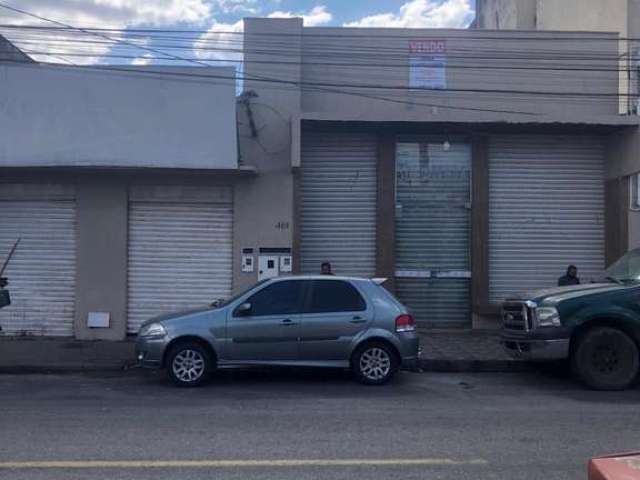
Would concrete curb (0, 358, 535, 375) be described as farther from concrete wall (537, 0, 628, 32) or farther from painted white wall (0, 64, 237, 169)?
concrete wall (537, 0, 628, 32)

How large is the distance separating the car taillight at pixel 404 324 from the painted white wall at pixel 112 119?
17.0 feet

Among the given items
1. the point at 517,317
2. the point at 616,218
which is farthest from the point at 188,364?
the point at 616,218

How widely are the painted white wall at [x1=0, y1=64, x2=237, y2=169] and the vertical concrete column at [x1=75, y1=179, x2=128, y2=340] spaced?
1154mm

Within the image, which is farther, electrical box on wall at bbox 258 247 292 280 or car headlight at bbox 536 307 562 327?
electrical box on wall at bbox 258 247 292 280

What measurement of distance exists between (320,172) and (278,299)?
607 centimetres

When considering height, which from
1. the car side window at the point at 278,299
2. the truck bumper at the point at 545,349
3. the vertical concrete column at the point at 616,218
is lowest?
the truck bumper at the point at 545,349

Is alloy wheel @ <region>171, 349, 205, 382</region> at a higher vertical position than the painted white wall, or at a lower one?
lower

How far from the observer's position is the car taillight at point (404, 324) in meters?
11.4

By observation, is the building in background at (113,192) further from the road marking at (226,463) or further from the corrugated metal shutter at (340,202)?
the road marking at (226,463)

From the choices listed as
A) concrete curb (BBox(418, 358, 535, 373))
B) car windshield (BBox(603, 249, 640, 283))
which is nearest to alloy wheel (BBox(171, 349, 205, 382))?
concrete curb (BBox(418, 358, 535, 373))

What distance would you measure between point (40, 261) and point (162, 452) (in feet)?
32.6

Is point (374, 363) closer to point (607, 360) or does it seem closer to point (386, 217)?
point (607, 360)

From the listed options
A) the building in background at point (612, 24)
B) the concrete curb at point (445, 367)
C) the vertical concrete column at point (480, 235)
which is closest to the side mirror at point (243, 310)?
the concrete curb at point (445, 367)

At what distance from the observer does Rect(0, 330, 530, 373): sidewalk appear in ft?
42.3
